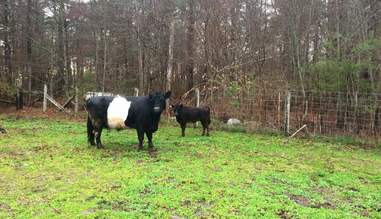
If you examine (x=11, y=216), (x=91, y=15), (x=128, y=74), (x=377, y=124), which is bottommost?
(x=11, y=216)

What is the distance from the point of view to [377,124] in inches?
517

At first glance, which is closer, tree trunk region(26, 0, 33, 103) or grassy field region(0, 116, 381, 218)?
grassy field region(0, 116, 381, 218)

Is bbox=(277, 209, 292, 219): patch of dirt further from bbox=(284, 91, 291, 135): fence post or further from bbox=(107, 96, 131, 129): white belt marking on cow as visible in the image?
bbox=(284, 91, 291, 135): fence post

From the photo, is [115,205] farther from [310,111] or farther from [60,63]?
[60,63]

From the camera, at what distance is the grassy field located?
567 cm

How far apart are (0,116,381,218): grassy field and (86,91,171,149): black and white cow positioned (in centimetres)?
58

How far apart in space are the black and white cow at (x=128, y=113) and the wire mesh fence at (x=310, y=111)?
5536 mm

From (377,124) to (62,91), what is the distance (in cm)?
1593

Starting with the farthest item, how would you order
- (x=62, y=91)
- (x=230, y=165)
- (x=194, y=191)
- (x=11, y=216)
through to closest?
(x=62, y=91), (x=230, y=165), (x=194, y=191), (x=11, y=216)

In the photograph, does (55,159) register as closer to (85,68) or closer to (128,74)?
(128,74)

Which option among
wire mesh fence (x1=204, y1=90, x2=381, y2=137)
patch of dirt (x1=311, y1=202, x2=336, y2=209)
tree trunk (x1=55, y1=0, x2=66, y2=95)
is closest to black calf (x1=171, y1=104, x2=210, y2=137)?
wire mesh fence (x1=204, y1=90, x2=381, y2=137)

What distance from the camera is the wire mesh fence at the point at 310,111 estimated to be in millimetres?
13266

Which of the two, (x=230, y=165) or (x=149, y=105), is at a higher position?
(x=149, y=105)

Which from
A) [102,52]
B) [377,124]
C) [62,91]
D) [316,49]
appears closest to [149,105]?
[377,124]
